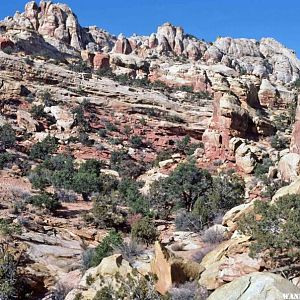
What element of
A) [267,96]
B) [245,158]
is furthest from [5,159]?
[267,96]

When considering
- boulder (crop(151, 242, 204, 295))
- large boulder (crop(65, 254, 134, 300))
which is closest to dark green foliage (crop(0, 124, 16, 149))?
large boulder (crop(65, 254, 134, 300))

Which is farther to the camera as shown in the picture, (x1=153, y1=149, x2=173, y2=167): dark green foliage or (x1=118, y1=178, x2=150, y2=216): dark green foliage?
(x1=153, y1=149, x2=173, y2=167): dark green foliage

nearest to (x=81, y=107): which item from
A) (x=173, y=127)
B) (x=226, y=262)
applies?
(x=173, y=127)

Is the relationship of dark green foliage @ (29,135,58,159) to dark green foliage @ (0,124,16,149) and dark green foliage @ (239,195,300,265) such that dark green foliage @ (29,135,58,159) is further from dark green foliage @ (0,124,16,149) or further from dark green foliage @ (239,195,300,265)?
Answer: dark green foliage @ (239,195,300,265)

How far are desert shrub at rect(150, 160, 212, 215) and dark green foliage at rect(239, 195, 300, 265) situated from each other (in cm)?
1229

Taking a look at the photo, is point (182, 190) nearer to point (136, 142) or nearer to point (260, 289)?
point (260, 289)

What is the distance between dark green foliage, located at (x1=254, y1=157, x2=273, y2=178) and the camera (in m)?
30.8

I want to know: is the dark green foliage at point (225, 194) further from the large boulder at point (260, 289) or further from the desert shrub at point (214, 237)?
the large boulder at point (260, 289)

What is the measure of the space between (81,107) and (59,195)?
21.6m

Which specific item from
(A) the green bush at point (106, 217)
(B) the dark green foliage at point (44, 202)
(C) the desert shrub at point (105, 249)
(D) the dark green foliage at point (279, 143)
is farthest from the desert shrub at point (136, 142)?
(C) the desert shrub at point (105, 249)

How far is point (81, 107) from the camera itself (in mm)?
44656

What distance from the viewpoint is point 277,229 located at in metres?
11.2

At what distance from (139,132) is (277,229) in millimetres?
33784

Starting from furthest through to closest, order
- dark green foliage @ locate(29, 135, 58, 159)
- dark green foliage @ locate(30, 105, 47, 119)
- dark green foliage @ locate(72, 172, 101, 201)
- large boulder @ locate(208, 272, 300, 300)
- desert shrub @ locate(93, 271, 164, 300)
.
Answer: dark green foliage @ locate(30, 105, 47, 119) → dark green foliage @ locate(29, 135, 58, 159) → dark green foliage @ locate(72, 172, 101, 201) → desert shrub @ locate(93, 271, 164, 300) → large boulder @ locate(208, 272, 300, 300)
